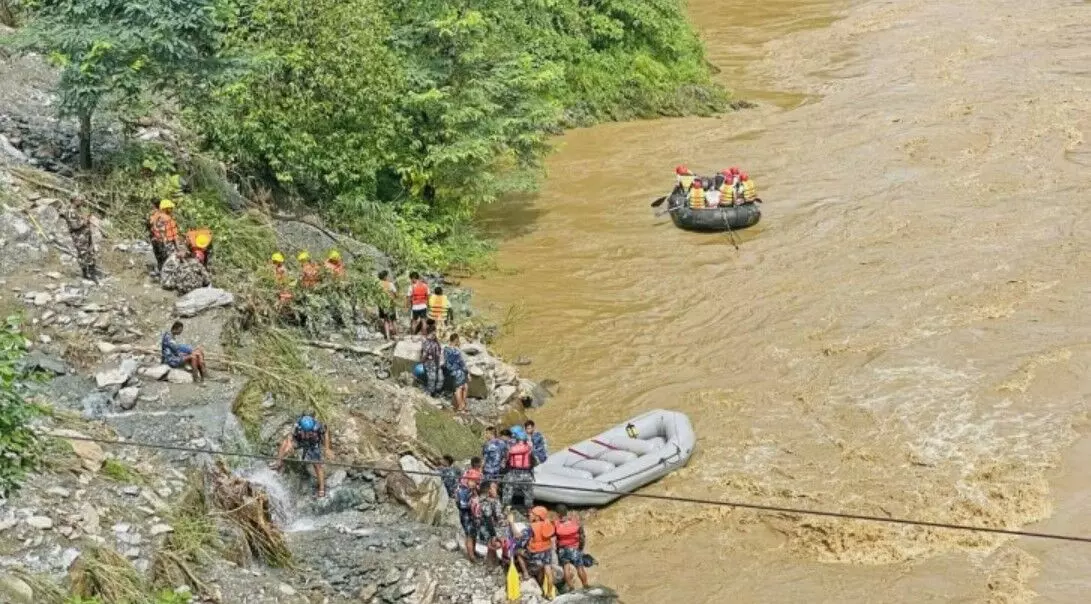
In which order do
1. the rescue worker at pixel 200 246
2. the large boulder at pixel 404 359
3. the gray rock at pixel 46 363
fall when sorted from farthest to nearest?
the large boulder at pixel 404 359 < the rescue worker at pixel 200 246 < the gray rock at pixel 46 363

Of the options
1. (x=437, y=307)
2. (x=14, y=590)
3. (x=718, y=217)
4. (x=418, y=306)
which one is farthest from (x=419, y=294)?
(x=14, y=590)

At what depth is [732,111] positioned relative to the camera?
3228 cm

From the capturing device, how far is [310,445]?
14664mm

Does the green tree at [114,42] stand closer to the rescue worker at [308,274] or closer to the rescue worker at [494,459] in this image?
the rescue worker at [308,274]

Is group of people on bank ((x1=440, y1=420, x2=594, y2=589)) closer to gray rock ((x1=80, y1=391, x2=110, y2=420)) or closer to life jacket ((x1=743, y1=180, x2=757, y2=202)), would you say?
gray rock ((x1=80, y1=391, x2=110, y2=420))

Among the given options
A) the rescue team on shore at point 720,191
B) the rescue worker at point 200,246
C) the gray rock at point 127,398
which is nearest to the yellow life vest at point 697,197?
the rescue team on shore at point 720,191

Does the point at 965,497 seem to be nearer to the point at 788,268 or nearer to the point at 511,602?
the point at 511,602

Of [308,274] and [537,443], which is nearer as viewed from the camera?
[537,443]

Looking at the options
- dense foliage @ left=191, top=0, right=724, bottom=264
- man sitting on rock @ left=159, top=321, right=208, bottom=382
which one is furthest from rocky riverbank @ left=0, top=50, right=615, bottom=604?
dense foliage @ left=191, top=0, right=724, bottom=264

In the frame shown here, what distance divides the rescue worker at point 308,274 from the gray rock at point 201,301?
1.60 m

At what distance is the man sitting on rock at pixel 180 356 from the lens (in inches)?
606

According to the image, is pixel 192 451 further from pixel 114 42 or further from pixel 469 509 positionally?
pixel 114 42

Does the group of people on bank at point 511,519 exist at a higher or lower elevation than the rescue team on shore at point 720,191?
lower

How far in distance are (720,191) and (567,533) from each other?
1194 centimetres
